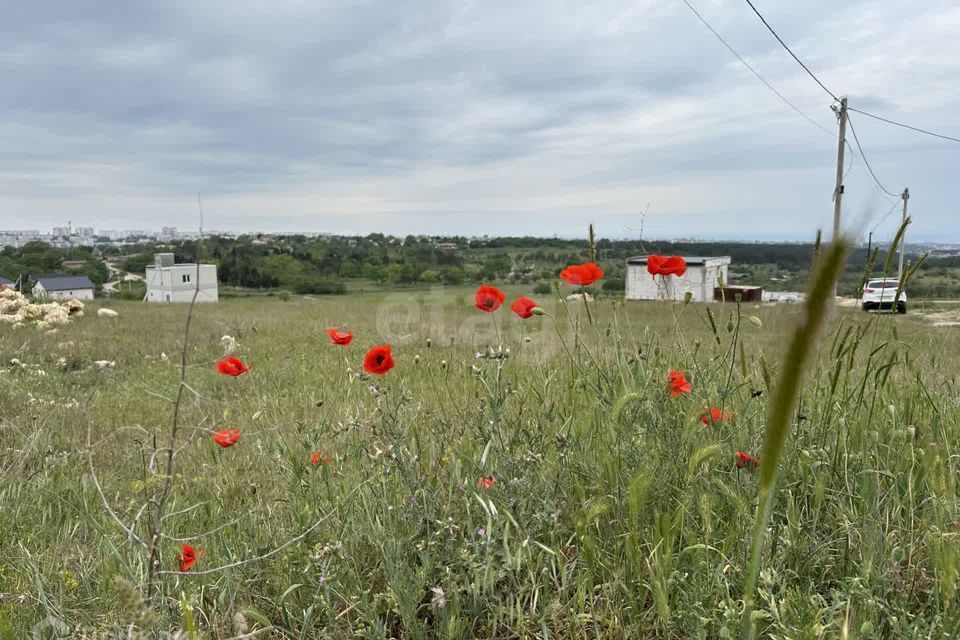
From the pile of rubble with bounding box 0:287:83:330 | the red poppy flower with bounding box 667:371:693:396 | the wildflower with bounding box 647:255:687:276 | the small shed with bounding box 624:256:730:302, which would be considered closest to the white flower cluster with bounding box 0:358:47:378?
the pile of rubble with bounding box 0:287:83:330

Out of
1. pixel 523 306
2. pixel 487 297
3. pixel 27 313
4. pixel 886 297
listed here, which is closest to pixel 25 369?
pixel 27 313

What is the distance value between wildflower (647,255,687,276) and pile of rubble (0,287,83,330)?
10.3m

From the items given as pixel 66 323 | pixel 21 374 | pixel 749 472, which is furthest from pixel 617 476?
pixel 66 323

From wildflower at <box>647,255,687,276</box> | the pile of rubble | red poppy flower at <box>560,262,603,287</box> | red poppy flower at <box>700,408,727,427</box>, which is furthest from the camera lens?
the pile of rubble

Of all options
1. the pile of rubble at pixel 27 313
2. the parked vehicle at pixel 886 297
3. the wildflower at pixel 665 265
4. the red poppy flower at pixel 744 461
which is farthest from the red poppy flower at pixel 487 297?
the pile of rubble at pixel 27 313

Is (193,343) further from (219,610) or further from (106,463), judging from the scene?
(219,610)

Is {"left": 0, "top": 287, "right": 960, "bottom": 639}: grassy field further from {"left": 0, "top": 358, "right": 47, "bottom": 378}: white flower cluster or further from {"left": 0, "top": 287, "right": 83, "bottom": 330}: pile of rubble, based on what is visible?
{"left": 0, "top": 287, "right": 83, "bottom": 330}: pile of rubble

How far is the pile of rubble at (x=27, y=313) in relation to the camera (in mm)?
9703

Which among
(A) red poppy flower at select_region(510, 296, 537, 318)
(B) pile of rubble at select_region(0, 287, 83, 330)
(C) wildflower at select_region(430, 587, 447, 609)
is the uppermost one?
(A) red poppy flower at select_region(510, 296, 537, 318)

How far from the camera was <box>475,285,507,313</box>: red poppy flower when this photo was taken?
2.82 metres

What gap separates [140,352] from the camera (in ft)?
25.9

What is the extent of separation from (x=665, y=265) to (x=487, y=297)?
85cm

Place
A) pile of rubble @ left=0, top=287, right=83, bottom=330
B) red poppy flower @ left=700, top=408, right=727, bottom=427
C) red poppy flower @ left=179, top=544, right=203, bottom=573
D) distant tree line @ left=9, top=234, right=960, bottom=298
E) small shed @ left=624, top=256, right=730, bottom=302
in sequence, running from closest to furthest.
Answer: red poppy flower @ left=179, top=544, right=203, bottom=573
red poppy flower @ left=700, top=408, right=727, bottom=427
small shed @ left=624, top=256, right=730, bottom=302
pile of rubble @ left=0, top=287, right=83, bottom=330
distant tree line @ left=9, top=234, right=960, bottom=298

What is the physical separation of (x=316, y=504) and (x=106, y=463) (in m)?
2.28
